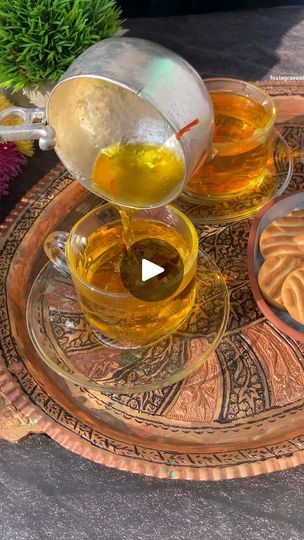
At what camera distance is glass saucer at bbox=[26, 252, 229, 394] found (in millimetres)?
636

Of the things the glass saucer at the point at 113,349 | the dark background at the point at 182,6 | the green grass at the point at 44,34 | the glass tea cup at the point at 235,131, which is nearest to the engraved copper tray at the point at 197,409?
the glass saucer at the point at 113,349

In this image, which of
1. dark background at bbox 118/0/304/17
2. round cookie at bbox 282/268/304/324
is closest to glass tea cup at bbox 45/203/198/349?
round cookie at bbox 282/268/304/324

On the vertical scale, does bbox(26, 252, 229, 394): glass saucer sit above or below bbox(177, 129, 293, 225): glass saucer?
below

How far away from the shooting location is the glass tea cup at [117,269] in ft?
2.00

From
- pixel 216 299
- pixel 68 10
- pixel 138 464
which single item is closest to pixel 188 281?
pixel 216 299

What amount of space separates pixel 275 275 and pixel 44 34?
493 mm

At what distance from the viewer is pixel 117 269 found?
66 cm

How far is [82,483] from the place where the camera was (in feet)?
2.22

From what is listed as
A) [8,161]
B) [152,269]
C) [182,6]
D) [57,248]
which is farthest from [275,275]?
[182,6]

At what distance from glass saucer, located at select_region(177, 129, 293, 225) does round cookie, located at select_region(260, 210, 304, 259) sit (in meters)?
0.08

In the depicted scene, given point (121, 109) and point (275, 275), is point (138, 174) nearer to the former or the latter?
point (121, 109)

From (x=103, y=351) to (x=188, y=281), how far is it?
13 centimetres

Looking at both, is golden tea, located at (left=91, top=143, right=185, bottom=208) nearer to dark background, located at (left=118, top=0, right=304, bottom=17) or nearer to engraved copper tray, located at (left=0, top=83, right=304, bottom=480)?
engraved copper tray, located at (left=0, top=83, right=304, bottom=480)

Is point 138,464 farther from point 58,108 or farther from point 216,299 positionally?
point 58,108
